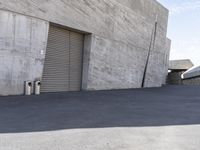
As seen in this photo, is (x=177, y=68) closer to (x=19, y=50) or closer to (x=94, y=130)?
(x=19, y=50)

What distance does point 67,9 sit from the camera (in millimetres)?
12008

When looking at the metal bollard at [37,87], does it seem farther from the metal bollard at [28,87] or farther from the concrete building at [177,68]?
the concrete building at [177,68]

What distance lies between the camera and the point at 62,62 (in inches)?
497

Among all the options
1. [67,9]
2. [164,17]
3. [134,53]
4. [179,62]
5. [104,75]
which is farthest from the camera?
[179,62]

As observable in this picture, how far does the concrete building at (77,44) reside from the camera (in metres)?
9.89

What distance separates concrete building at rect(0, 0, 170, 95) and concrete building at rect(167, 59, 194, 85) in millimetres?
18384

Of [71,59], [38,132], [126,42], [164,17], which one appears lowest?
[38,132]

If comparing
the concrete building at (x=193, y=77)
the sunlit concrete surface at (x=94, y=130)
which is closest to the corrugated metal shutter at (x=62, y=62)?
the sunlit concrete surface at (x=94, y=130)

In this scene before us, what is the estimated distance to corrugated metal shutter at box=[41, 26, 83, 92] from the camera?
1187cm

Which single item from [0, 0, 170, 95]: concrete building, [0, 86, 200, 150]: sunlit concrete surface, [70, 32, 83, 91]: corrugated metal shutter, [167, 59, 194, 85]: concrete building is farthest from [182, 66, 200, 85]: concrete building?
[0, 86, 200, 150]: sunlit concrete surface

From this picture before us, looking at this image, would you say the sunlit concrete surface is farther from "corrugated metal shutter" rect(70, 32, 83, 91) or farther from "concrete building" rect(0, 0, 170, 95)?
"corrugated metal shutter" rect(70, 32, 83, 91)

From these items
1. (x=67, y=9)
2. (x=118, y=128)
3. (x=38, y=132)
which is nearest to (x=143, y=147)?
(x=118, y=128)

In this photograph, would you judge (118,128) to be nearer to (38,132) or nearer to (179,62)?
(38,132)

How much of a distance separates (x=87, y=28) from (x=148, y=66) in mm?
8492
